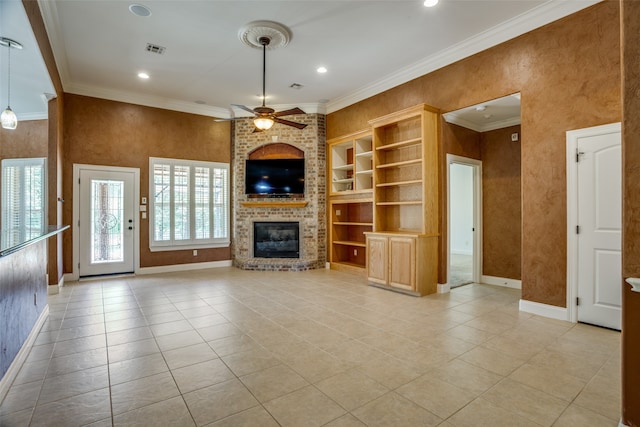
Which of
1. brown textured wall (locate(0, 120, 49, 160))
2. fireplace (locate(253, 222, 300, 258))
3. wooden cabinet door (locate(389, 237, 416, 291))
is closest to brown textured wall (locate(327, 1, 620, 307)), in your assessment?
wooden cabinet door (locate(389, 237, 416, 291))

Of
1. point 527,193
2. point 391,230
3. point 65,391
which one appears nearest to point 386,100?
point 391,230

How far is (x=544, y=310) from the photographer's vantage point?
3.85 meters

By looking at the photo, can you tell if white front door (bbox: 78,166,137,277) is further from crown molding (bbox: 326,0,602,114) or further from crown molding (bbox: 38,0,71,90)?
crown molding (bbox: 326,0,602,114)

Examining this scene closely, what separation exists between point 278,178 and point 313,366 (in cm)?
499

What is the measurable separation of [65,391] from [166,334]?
108 cm

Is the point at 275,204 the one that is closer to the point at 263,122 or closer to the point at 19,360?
the point at 263,122

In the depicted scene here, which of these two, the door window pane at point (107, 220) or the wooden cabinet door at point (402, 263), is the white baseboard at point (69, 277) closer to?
the door window pane at point (107, 220)

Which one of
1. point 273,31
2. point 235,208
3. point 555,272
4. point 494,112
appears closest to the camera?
point 555,272

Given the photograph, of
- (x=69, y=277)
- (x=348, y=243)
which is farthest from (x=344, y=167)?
(x=69, y=277)

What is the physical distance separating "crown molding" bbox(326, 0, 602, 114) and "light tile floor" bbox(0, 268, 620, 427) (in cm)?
347

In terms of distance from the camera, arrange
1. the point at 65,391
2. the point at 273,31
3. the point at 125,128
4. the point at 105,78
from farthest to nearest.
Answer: the point at 125,128 → the point at 105,78 → the point at 273,31 → the point at 65,391

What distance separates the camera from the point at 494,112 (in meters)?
4.98

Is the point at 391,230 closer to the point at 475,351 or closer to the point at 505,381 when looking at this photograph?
the point at 475,351

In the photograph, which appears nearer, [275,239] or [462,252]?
[275,239]
